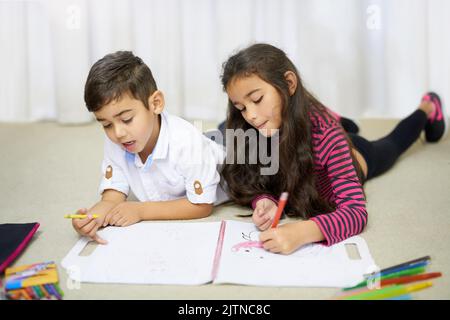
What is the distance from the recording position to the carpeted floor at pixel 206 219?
856 millimetres

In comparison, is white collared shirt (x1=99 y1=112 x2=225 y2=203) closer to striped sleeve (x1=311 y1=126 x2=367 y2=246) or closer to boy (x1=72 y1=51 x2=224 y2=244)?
boy (x1=72 y1=51 x2=224 y2=244)

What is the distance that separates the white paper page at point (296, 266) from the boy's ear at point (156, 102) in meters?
0.30

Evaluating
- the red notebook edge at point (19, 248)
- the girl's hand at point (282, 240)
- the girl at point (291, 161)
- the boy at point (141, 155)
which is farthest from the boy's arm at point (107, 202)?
the girl's hand at point (282, 240)

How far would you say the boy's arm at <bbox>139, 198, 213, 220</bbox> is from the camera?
3.65ft

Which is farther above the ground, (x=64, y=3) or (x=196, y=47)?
(x=64, y=3)

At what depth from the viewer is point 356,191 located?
1.06 m

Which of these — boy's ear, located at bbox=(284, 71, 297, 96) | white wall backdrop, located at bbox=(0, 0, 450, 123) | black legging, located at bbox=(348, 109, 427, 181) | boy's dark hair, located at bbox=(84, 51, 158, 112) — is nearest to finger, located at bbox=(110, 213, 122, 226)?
boy's dark hair, located at bbox=(84, 51, 158, 112)

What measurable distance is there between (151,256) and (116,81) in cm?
33

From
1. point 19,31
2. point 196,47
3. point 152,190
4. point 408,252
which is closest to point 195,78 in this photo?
point 196,47

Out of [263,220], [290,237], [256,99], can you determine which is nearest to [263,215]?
[263,220]

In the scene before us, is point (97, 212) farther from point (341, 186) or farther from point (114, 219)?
point (341, 186)

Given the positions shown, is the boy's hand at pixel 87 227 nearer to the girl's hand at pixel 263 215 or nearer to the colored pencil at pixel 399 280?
the girl's hand at pixel 263 215
